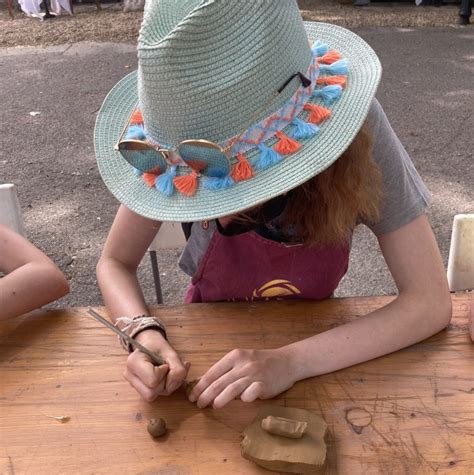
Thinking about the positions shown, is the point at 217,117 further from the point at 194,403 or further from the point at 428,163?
the point at 428,163

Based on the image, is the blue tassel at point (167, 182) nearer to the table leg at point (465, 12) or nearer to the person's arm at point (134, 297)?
the person's arm at point (134, 297)

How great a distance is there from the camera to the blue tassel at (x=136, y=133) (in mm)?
1002

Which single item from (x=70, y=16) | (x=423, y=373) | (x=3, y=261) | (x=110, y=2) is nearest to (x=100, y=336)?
(x=3, y=261)

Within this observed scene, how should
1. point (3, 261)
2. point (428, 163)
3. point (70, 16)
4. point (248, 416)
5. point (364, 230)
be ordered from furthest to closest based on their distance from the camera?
→ point (70, 16) < point (428, 163) < point (364, 230) < point (3, 261) < point (248, 416)

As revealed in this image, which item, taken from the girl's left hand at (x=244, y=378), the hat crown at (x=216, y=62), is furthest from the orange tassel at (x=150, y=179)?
the girl's left hand at (x=244, y=378)

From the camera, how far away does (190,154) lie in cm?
87

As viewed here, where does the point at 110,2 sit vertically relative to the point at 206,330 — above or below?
below

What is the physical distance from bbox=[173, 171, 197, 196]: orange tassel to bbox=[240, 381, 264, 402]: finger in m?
0.32

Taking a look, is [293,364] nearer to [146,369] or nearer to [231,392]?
[231,392]

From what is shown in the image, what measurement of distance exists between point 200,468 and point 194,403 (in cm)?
13

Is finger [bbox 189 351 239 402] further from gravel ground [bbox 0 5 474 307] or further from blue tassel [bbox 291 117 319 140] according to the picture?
gravel ground [bbox 0 5 474 307]

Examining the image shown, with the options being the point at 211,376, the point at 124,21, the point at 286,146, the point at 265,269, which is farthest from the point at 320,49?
the point at 124,21

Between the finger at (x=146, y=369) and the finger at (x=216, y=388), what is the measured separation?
0.25 ft

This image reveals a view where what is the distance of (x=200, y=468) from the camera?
881mm
